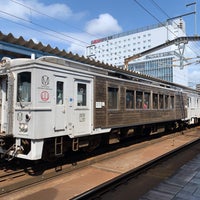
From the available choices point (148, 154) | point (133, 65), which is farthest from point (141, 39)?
point (148, 154)

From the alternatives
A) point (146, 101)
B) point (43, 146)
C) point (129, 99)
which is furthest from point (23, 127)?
point (146, 101)

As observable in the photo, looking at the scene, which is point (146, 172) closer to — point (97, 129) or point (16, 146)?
point (97, 129)

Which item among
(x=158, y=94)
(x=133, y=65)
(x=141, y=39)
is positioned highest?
(x=141, y=39)

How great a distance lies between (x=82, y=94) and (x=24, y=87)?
183cm

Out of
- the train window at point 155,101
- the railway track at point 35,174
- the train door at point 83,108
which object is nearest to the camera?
the railway track at point 35,174

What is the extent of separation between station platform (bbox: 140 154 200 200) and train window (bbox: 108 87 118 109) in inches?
126

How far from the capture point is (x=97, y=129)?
8062mm

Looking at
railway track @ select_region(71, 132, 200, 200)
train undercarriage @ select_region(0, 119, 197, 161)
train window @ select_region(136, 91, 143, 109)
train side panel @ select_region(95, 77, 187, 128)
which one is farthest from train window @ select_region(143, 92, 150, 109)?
train undercarriage @ select_region(0, 119, 197, 161)

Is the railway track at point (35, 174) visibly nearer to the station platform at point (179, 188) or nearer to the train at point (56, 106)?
the train at point (56, 106)

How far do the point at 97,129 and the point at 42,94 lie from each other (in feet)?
8.38

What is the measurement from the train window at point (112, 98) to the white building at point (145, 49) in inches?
2337

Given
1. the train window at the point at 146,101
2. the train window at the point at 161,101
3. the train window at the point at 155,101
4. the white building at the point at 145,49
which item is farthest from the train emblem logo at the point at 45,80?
the white building at the point at 145,49

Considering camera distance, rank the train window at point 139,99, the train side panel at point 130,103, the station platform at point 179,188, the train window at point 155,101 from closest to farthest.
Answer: the station platform at point 179,188 → the train side panel at point 130,103 → the train window at point 139,99 → the train window at point 155,101

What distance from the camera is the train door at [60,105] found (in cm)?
657
